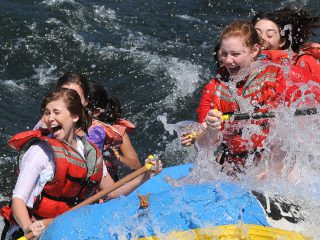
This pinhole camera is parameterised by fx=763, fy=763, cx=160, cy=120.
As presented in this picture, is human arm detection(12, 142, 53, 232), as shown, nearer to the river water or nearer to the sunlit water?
the sunlit water

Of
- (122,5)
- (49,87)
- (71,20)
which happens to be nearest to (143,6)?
(122,5)

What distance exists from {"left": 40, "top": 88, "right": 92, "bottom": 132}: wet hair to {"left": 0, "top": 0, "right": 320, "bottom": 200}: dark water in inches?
82.6

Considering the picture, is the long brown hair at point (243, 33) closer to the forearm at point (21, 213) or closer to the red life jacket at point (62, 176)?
the red life jacket at point (62, 176)

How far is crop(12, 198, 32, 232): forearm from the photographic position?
381cm

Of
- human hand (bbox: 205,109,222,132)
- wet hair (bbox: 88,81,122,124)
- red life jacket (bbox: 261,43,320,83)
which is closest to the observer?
human hand (bbox: 205,109,222,132)

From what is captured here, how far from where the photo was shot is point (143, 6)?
980cm

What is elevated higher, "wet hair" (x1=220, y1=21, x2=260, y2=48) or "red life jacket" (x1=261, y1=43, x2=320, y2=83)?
"wet hair" (x1=220, y1=21, x2=260, y2=48)

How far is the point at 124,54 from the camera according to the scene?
28.0ft

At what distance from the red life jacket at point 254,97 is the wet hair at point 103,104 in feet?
2.55

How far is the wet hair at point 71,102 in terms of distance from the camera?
13.3 feet

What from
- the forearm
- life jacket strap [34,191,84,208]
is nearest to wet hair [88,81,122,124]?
life jacket strap [34,191,84,208]

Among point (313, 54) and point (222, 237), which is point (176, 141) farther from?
point (222, 237)

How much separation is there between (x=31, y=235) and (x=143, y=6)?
20.9 feet

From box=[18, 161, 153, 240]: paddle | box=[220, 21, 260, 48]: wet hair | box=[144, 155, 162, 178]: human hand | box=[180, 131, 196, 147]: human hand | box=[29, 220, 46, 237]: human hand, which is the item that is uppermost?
box=[220, 21, 260, 48]: wet hair
